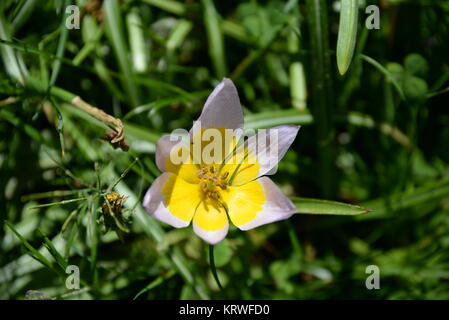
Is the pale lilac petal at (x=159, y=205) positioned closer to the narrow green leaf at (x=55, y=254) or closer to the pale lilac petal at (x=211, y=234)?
the pale lilac petal at (x=211, y=234)

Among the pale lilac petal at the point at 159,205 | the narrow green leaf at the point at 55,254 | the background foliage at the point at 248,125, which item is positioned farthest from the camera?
the background foliage at the point at 248,125

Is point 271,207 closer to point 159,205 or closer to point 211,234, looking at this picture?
point 211,234

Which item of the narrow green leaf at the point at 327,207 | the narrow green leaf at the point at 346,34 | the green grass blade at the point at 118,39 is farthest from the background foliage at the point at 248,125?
the narrow green leaf at the point at 327,207

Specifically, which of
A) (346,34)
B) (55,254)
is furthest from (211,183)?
(346,34)

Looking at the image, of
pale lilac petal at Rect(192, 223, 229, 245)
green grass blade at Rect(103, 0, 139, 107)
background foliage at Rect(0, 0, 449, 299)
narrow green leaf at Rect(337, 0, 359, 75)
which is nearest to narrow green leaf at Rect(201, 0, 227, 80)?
background foliage at Rect(0, 0, 449, 299)

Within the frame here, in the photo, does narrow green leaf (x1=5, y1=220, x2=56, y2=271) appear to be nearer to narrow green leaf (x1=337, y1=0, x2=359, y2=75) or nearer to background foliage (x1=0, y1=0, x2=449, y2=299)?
background foliage (x1=0, y1=0, x2=449, y2=299)
